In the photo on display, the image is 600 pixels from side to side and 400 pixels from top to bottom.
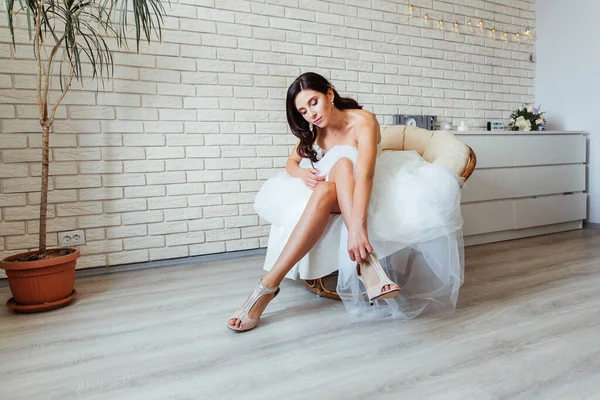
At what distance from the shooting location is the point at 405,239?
1.79 metres

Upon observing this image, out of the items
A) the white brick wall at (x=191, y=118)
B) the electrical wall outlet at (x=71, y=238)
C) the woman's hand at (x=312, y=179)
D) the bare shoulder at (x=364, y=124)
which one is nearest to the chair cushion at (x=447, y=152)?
the bare shoulder at (x=364, y=124)

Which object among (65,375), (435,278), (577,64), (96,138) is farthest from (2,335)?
(577,64)

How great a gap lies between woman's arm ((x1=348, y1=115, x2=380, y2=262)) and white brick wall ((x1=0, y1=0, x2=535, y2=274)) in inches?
49.5

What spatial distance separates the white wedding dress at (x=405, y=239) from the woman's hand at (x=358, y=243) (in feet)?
0.35

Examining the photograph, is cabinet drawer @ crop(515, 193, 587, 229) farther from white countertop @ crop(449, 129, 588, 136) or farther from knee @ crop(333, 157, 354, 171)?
knee @ crop(333, 157, 354, 171)

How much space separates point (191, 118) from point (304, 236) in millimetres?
1429

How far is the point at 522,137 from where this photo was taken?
348cm

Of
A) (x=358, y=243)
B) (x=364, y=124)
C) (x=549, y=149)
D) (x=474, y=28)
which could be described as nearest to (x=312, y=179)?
(x=364, y=124)

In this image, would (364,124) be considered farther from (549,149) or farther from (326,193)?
(549,149)

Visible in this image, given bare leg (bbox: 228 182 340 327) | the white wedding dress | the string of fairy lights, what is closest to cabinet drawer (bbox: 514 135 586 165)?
the string of fairy lights

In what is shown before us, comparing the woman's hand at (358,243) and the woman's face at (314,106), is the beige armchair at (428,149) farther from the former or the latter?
the woman's face at (314,106)

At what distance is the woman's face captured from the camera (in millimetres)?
1938

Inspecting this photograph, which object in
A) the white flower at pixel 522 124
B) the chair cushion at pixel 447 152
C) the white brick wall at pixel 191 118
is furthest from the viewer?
the white flower at pixel 522 124

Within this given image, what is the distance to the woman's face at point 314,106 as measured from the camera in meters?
1.94
